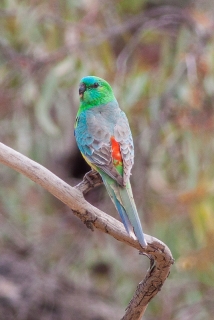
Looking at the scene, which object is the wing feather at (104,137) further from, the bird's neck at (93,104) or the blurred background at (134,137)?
the blurred background at (134,137)

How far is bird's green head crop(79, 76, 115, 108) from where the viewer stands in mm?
3434

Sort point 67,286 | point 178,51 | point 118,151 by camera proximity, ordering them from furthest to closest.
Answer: point 67,286 < point 178,51 < point 118,151

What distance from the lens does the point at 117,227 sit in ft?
7.57

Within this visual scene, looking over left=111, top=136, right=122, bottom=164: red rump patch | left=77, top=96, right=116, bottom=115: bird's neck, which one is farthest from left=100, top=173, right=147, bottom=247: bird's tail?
left=77, top=96, right=116, bottom=115: bird's neck

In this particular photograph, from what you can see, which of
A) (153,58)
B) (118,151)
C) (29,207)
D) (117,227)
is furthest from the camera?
(153,58)

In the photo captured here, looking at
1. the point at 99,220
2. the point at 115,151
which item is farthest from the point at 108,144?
the point at 99,220

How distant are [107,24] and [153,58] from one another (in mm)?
2261

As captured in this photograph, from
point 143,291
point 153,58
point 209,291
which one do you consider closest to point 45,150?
point 209,291

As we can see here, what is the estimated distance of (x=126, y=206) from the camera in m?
2.47

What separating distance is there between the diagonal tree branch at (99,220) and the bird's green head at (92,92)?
108cm

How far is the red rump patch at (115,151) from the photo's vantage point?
2834 millimetres

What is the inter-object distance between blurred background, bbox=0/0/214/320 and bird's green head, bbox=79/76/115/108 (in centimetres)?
111

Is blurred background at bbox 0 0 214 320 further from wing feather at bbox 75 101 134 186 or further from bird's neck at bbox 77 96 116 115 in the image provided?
wing feather at bbox 75 101 134 186

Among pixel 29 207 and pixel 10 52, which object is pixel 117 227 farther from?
pixel 29 207
